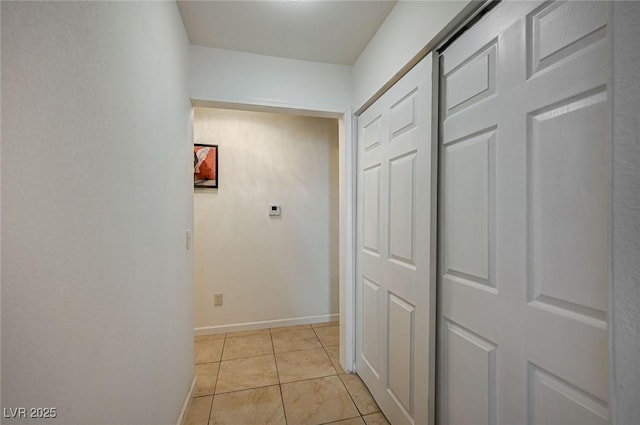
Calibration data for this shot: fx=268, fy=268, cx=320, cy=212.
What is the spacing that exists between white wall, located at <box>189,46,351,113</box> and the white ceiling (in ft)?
0.20

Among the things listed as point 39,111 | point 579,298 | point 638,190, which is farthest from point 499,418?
point 39,111

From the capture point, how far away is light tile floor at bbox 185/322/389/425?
5.29 feet

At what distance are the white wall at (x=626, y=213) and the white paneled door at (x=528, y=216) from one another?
0.26 feet

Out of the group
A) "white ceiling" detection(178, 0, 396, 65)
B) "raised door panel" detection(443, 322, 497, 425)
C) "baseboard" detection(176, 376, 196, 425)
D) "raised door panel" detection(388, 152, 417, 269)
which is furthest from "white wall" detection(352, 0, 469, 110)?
"baseboard" detection(176, 376, 196, 425)

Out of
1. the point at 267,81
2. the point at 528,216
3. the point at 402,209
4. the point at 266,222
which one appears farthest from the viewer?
the point at 266,222

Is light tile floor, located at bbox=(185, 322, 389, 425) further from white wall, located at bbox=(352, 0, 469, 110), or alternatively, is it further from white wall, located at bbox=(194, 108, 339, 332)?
white wall, located at bbox=(352, 0, 469, 110)

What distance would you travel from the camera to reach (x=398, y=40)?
56.2 inches

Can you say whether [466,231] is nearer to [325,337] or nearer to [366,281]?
[366,281]

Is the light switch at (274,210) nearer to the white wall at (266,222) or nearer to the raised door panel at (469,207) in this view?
the white wall at (266,222)

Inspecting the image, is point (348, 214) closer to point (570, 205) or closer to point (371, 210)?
point (371, 210)

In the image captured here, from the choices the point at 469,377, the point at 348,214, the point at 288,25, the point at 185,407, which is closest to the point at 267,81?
the point at 288,25

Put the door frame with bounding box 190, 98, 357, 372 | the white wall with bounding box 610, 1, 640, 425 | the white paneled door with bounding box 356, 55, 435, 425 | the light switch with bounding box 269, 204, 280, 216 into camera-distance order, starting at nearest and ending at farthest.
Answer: the white wall with bounding box 610, 1, 640, 425 < the white paneled door with bounding box 356, 55, 435, 425 < the door frame with bounding box 190, 98, 357, 372 < the light switch with bounding box 269, 204, 280, 216

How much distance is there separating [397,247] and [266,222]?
170cm

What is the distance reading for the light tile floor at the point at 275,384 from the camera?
161cm
